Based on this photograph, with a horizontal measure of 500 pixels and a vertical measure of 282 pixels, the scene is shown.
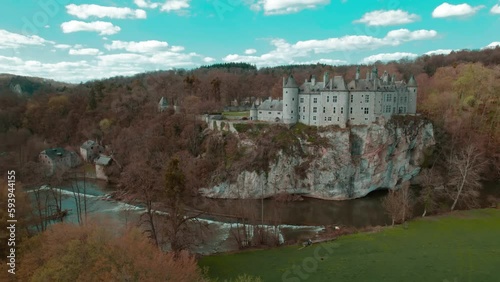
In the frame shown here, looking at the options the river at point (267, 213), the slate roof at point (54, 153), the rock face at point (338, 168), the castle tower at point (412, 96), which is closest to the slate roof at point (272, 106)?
the rock face at point (338, 168)

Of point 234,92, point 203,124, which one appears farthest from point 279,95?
point 203,124

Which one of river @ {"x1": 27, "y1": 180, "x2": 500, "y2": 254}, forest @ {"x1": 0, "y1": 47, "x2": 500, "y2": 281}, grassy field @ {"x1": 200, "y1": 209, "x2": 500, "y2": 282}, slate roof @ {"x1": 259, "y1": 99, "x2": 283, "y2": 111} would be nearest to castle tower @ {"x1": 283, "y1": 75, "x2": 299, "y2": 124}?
slate roof @ {"x1": 259, "y1": 99, "x2": 283, "y2": 111}

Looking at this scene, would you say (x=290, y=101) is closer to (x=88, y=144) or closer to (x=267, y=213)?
(x=267, y=213)

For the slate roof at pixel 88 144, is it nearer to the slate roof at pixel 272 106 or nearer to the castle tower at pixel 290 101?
the slate roof at pixel 272 106

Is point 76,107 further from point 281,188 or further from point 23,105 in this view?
point 281,188

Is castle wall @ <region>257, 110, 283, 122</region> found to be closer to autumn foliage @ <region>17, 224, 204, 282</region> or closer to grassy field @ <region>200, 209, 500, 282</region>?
grassy field @ <region>200, 209, 500, 282</region>

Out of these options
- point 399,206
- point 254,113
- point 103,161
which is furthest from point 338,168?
point 103,161
